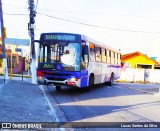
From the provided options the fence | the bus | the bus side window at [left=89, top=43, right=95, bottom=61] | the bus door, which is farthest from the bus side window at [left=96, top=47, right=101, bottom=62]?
the fence

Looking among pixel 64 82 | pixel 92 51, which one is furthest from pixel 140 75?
pixel 64 82

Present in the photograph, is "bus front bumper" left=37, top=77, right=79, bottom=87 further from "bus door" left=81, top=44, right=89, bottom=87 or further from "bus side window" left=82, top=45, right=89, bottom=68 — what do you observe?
"bus side window" left=82, top=45, right=89, bottom=68

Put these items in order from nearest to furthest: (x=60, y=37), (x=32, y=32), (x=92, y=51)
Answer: (x=60, y=37)
(x=92, y=51)
(x=32, y=32)

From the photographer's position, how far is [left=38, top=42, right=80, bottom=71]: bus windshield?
15.2 metres

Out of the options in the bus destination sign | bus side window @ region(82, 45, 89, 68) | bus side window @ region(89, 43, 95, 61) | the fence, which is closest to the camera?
the bus destination sign

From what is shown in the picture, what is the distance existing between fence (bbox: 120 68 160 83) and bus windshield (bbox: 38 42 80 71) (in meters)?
27.1

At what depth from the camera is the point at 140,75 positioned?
41500 millimetres

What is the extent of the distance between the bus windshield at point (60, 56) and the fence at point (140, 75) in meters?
27.1

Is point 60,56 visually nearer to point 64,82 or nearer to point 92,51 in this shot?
point 64,82

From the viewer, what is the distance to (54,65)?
1539 cm

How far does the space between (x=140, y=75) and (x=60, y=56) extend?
2792cm

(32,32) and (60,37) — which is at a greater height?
(32,32)

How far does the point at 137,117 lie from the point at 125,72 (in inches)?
1261

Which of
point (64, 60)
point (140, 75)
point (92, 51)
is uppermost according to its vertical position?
point (92, 51)
